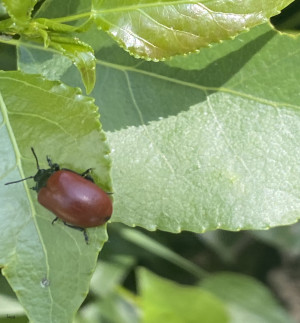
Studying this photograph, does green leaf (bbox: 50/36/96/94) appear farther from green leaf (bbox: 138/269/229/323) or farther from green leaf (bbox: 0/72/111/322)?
green leaf (bbox: 138/269/229/323)

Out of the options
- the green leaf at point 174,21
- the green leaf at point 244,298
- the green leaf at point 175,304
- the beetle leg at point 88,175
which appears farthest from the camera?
the green leaf at point 244,298

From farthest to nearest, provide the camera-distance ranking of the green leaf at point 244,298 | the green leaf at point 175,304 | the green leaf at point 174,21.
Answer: the green leaf at point 244,298 < the green leaf at point 175,304 < the green leaf at point 174,21

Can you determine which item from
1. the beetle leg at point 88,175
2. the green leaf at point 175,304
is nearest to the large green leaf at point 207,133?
the beetle leg at point 88,175

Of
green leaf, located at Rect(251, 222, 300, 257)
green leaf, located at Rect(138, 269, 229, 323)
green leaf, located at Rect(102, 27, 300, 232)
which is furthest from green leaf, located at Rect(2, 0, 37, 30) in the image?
green leaf, located at Rect(251, 222, 300, 257)

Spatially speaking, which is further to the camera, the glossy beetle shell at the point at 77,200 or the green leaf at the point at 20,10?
the glossy beetle shell at the point at 77,200

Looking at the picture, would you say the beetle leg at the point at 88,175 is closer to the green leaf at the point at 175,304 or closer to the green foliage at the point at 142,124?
the green foliage at the point at 142,124

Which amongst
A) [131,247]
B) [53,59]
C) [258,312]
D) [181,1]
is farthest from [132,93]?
[258,312]

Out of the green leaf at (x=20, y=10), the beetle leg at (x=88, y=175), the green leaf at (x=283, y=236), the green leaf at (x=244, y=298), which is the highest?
the green leaf at (x=20, y=10)
